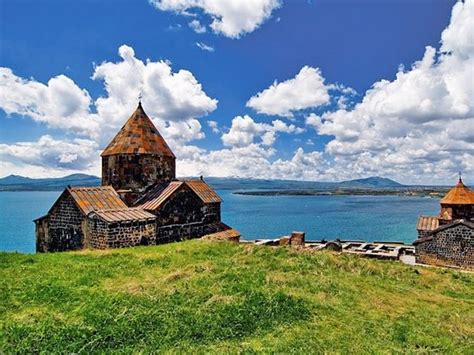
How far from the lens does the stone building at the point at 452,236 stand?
21.7m

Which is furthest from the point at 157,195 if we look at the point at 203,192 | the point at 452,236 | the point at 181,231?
the point at 452,236

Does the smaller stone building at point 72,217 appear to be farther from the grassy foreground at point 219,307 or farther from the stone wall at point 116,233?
the grassy foreground at point 219,307

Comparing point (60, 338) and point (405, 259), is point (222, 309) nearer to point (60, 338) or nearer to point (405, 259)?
point (60, 338)

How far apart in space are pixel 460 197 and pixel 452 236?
4.09 m

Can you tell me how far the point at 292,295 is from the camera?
7.97m

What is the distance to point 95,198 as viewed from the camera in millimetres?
16922

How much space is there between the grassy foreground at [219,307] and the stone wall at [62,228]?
13.7ft

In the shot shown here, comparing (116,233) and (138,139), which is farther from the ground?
(138,139)

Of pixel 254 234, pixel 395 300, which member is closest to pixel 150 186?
pixel 395 300

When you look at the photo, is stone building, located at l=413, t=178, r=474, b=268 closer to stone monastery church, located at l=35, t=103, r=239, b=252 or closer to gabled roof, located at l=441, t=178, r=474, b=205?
gabled roof, located at l=441, t=178, r=474, b=205

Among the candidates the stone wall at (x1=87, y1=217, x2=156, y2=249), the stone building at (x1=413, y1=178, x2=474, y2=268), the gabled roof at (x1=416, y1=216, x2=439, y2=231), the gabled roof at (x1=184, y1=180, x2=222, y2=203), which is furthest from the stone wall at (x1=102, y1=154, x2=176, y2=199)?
the gabled roof at (x1=416, y1=216, x2=439, y2=231)

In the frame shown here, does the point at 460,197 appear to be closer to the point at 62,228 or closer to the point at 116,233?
the point at 116,233

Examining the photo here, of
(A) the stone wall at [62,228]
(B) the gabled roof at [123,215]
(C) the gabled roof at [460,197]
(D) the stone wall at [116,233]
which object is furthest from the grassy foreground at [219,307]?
(C) the gabled roof at [460,197]

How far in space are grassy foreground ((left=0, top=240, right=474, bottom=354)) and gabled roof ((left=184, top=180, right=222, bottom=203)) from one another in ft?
30.4
